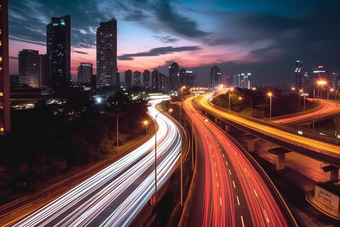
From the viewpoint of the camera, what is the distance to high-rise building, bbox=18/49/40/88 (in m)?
146

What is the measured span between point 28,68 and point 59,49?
2076 cm

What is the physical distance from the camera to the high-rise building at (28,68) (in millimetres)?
146375

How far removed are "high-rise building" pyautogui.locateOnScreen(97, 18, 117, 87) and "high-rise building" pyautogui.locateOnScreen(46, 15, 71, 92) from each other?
17604mm

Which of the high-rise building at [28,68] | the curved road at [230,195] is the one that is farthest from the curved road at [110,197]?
the high-rise building at [28,68]

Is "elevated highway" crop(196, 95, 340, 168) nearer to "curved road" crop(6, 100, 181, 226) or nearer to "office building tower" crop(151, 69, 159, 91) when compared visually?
Answer: "curved road" crop(6, 100, 181, 226)

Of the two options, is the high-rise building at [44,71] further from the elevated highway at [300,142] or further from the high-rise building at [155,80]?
the elevated highway at [300,142]

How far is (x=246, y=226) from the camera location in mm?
15219

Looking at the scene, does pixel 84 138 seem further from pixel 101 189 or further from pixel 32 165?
pixel 101 189

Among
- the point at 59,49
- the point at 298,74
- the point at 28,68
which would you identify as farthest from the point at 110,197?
the point at 298,74

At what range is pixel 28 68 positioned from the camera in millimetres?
146750

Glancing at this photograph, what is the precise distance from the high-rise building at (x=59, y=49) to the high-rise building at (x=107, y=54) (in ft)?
57.8

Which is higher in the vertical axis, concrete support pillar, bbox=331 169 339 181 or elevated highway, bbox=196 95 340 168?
elevated highway, bbox=196 95 340 168

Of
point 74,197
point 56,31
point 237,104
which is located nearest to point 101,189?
point 74,197

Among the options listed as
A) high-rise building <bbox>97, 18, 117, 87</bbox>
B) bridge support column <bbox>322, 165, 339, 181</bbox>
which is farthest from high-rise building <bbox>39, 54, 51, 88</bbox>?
bridge support column <bbox>322, 165, 339, 181</bbox>
